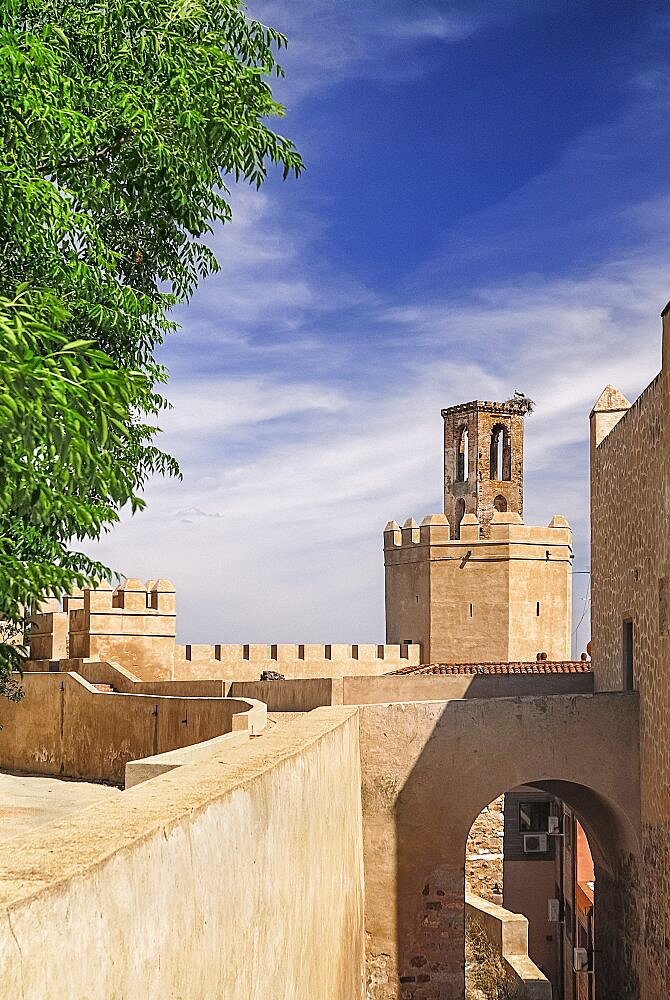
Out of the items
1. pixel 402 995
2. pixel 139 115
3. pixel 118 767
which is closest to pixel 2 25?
pixel 139 115

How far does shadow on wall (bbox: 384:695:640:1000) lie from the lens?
15297mm

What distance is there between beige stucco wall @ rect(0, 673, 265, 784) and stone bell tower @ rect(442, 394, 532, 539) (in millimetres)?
27840

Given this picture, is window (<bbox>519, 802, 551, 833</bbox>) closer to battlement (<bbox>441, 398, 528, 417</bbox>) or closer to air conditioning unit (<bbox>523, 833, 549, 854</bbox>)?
air conditioning unit (<bbox>523, 833, 549, 854</bbox>)

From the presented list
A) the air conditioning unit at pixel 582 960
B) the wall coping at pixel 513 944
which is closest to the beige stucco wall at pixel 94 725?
the wall coping at pixel 513 944

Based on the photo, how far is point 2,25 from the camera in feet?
29.2

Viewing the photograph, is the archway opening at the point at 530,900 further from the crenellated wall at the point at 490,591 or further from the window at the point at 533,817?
the crenellated wall at the point at 490,591

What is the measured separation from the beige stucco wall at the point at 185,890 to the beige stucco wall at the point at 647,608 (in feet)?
25.6

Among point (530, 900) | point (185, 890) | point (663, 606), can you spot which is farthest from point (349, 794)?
point (530, 900)

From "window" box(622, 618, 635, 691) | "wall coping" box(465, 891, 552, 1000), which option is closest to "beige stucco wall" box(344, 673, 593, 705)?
"window" box(622, 618, 635, 691)

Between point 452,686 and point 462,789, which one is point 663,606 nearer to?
point 462,789

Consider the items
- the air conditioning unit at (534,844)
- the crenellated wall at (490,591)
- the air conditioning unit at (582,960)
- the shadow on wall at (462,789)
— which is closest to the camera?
the shadow on wall at (462,789)

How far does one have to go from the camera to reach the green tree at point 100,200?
786 cm

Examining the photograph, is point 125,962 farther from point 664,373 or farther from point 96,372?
point 664,373

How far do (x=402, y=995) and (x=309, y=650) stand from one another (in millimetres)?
15076
